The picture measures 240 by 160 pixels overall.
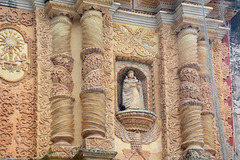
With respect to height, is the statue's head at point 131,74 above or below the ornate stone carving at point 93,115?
above

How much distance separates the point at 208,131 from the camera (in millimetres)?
10984

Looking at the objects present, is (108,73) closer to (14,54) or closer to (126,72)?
(126,72)

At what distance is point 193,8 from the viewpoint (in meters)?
11.3

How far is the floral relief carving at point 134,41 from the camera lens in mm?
11141

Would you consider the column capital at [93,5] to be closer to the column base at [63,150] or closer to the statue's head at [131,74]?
the statue's head at [131,74]

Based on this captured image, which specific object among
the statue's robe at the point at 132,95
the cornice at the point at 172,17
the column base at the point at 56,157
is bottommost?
the column base at the point at 56,157

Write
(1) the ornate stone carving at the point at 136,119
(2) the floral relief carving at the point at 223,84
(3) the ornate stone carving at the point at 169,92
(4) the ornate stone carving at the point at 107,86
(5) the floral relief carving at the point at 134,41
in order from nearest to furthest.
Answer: (4) the ornate stone carving at the point at 107,86 < (1) the ornate stone carving at the point at 136,119 < (3) the ornate stone carving at the point at 169,92 < (5) the floral relief carving at the point at 134,41 < (2) the floral relief carving at the point at 223,84

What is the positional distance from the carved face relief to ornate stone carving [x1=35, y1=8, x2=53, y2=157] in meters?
0.28

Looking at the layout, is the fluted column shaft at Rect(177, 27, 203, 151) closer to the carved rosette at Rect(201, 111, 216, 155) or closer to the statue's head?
the carved rosette at Rect(201, 111, 216, 155)

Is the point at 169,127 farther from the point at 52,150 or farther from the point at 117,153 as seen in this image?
the point at 52,150

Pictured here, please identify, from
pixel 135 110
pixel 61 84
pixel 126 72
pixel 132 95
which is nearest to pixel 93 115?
pixel 61 84

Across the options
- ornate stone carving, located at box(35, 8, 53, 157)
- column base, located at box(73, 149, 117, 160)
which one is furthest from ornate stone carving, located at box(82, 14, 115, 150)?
ornate stone carving, located at box(35, 8, 53, 157)

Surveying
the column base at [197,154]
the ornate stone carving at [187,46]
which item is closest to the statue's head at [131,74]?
the ornate stone carving at [187,46]

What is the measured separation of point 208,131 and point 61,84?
9.66 feet
